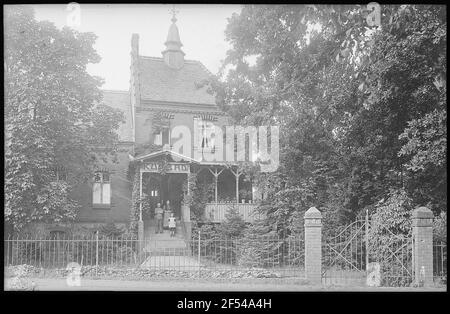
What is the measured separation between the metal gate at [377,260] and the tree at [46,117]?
398 inches

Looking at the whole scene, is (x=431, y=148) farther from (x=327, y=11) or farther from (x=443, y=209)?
(x=327, y=11)

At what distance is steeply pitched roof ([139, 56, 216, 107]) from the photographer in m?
21.4

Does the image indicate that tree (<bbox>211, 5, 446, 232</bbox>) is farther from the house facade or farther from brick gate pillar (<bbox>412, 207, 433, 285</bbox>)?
the house facade

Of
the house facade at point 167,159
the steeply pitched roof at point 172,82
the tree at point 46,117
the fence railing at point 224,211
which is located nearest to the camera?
the tree at point 46,117

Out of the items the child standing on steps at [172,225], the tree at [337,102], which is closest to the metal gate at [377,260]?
the tree at [337,102]

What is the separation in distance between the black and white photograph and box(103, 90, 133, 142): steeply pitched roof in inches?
2.9

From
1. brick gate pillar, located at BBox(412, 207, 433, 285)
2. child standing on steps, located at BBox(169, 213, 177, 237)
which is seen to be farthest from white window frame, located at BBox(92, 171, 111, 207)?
brick gate pillar, located at BBox(412, 207, 433, 285)

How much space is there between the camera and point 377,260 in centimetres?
1384

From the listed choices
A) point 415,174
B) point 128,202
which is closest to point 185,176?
point 128,202

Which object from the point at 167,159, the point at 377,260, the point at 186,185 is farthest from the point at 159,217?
the point at 377,260

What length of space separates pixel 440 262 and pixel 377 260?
1.73 meters

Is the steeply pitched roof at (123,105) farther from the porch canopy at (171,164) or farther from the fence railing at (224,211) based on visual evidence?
the fence railing at (224,211)

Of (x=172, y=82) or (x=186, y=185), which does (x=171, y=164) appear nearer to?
(x=186, y=185)

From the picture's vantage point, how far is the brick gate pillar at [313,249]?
1231 cm
